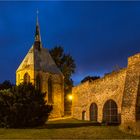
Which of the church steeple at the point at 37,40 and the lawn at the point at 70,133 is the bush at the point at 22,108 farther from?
the church steeple at the point at 37,40

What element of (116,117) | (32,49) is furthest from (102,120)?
(32,49)

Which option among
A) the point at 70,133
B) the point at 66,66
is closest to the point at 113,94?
the point at 70,133

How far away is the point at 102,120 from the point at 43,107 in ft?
19.9

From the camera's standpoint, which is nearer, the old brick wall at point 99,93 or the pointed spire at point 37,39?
the old brick wall at point 99,93

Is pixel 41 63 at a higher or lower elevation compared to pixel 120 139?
higher

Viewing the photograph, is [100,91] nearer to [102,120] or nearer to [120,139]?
[102,120]

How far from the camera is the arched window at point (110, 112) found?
3112 centimetres

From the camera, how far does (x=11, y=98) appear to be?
99.9 feet

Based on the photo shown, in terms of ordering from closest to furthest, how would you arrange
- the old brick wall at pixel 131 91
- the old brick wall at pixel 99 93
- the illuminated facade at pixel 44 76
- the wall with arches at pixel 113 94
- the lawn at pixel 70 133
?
1. the lawn at pixel 70 133
2. the old brick wall at pixel 131 91
3. the wall with arches at pixel 113 94
4. the old brick wall at pixel 99 93
5. the illuminated facade at pixel 44 76

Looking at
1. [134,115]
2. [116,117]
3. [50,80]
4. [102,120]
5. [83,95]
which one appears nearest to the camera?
[134,115]

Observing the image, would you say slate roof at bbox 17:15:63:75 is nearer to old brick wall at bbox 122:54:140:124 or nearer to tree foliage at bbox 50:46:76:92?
tree foliage at bbox 50:46:76:92

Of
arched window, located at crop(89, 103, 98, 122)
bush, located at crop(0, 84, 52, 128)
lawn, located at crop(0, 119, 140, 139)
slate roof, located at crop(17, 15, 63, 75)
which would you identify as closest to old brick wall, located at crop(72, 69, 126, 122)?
arched window, located at crop(89, 103, 98, 122)

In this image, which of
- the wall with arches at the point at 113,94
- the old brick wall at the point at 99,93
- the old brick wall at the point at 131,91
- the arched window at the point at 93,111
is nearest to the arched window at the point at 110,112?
the wall with arches at the point at 113,94

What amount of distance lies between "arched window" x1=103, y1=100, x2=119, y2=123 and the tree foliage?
92.8 feet
